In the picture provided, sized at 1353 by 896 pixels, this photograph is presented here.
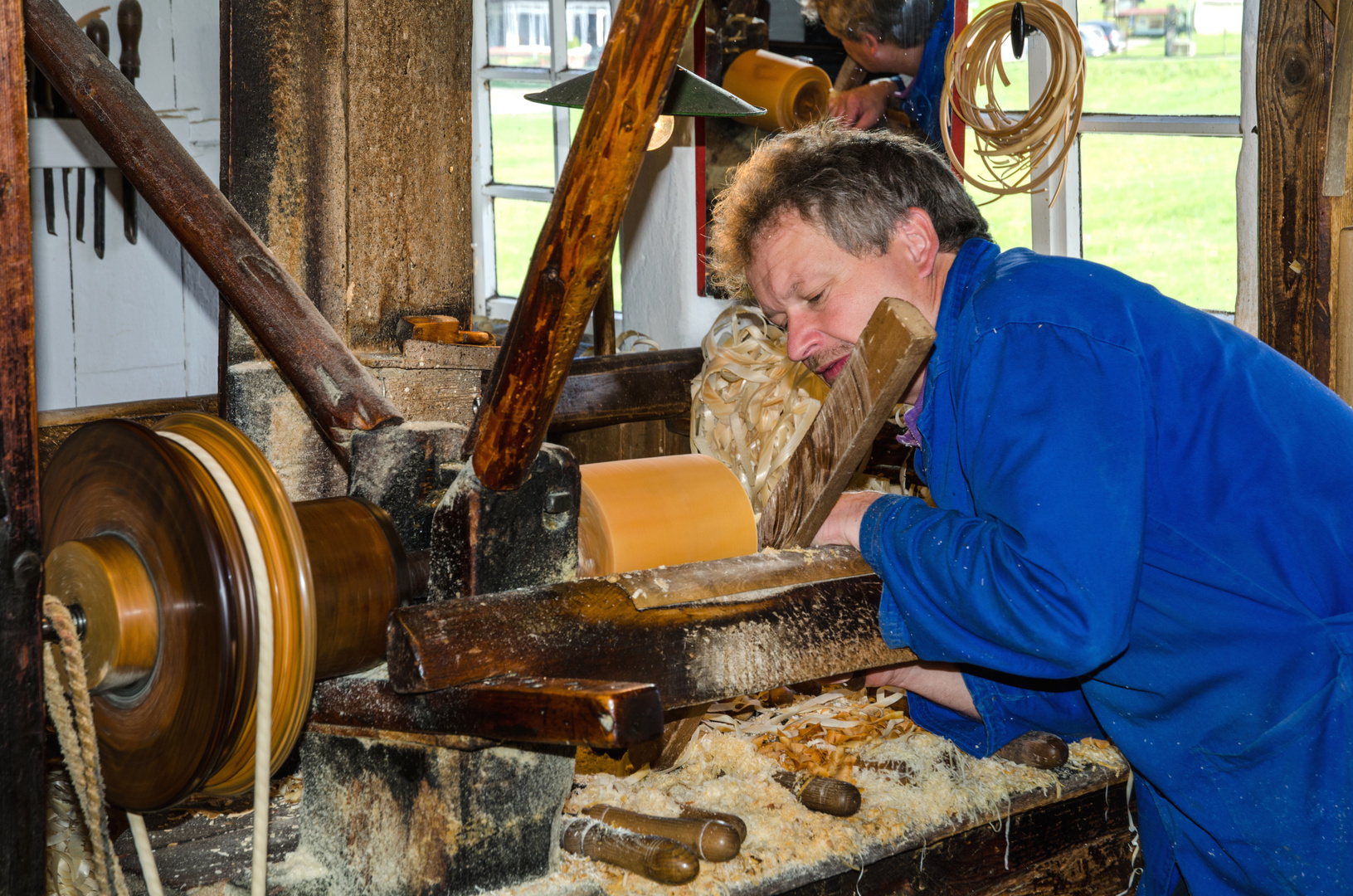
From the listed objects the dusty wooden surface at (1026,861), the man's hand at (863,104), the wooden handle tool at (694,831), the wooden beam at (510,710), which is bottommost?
the dusty wooden surface at (1026,861)

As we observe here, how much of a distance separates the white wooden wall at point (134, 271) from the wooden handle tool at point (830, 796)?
445 cm

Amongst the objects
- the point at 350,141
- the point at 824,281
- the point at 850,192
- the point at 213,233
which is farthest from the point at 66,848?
the point at 850,192

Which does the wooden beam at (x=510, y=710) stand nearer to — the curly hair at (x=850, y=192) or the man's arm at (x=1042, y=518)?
the man's arm at (x=1042, y=518)

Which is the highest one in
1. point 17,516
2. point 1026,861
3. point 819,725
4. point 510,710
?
point 17,516

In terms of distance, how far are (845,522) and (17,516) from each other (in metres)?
1.19

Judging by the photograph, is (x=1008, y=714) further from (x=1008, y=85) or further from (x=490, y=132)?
(x=490, y=132)

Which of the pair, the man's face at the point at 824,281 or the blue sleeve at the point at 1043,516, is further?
the man's face at the point at 824,281

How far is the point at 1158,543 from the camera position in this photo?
5.75 ft

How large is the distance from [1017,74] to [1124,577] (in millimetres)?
3190

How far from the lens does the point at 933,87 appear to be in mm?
4227

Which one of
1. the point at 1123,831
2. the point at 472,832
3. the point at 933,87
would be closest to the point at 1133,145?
the point at 933,87

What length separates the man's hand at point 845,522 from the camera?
1.92 meters

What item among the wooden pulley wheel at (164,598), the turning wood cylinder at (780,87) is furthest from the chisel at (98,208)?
the wooden pulley wheel at (164,598)

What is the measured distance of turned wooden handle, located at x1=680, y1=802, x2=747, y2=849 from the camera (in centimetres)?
207
